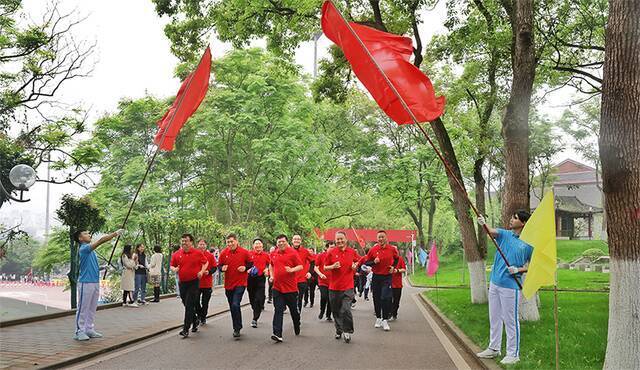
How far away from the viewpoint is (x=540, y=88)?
73.0 feet

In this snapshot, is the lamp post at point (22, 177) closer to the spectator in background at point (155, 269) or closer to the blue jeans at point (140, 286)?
the blue jeans at point (140, 286)

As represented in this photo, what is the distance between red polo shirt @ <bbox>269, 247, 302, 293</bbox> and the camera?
10.5 meters

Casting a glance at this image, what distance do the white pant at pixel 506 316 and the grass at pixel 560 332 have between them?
0.26 m

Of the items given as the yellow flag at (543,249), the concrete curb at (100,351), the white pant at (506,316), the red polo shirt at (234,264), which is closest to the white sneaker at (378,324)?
the red polo shirt at (234,264)

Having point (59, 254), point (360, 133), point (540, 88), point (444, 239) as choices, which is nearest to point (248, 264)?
point (540, 88)

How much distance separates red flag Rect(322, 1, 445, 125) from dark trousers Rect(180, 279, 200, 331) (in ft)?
15.9

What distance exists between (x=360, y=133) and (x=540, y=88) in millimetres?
19957

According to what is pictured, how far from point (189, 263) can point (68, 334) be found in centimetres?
234

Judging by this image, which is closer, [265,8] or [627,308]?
[627,308]

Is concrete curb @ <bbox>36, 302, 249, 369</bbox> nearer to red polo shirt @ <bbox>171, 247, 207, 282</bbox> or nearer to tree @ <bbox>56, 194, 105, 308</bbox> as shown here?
red polo shirt @ <bbox>171, 247, 207, 282</bbox>

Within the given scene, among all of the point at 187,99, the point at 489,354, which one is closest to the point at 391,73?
the point at 187,99

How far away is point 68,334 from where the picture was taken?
1006cm

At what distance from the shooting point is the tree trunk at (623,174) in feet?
19.9

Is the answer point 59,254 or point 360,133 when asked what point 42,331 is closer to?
point 59,254
